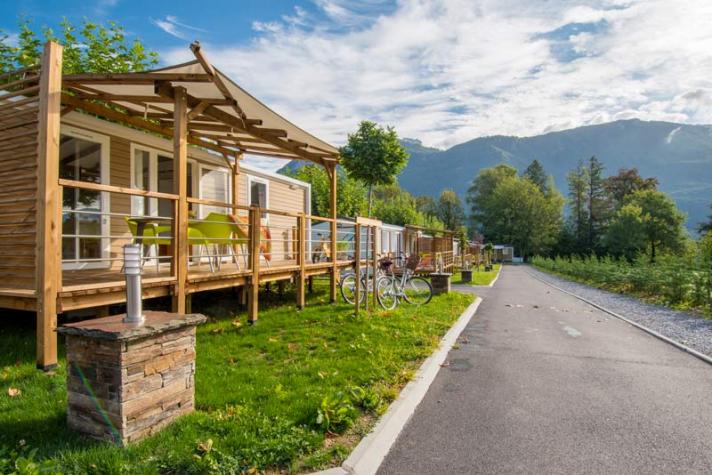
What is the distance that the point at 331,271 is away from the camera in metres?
9.88

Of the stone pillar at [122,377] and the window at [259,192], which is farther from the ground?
the window at [259,192]

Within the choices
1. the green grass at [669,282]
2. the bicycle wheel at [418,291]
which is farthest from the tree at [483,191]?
the bicycle wheel at [418,291]

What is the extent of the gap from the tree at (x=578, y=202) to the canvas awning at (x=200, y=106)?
7698 centimetres

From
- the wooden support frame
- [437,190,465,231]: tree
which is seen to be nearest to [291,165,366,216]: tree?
the wooden support frame

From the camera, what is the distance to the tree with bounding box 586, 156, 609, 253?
245ft

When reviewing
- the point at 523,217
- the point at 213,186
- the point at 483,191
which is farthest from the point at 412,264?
the point at 483,191

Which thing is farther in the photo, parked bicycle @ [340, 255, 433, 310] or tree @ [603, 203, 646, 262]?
tree @ [603, 203, 646, 262]

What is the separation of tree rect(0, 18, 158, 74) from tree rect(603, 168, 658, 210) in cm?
7577

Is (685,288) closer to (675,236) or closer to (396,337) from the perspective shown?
(396,337)

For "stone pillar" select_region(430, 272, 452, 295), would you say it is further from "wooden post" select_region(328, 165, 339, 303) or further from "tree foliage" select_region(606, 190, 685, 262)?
"tree foliage" select_region(606, 190, 685, 262)

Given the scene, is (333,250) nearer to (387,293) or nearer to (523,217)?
(387,293)

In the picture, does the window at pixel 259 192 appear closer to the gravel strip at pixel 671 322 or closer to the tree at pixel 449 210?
the gravel strip at pixel 671 322

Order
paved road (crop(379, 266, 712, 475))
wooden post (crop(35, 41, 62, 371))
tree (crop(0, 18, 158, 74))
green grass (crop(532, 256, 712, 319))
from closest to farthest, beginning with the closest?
paved road (crop(379, 266, 712, 475)) < wooden post (crop(35, 41, 62, 371)) < green grass (crop(532, 256, 712, 319)) < tree (crop(0, 18, 158, 74))

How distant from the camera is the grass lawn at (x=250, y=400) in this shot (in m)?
2.91
